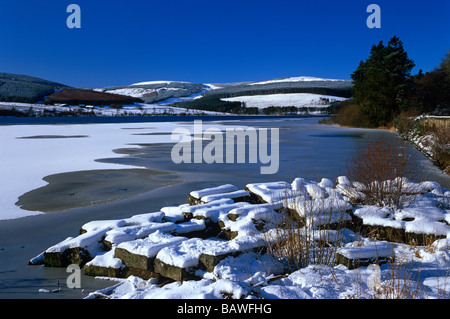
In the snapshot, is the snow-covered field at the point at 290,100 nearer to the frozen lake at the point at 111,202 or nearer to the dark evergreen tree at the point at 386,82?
the dark evergreen tree at the point at 386,82

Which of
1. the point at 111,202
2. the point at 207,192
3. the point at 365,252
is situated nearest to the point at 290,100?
the point at 111,202

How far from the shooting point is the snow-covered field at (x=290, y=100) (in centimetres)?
14212

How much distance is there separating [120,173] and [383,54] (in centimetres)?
3399

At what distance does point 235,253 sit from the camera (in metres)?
4.52

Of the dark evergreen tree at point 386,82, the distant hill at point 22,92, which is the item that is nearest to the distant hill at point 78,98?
the distant hill at point 22,92

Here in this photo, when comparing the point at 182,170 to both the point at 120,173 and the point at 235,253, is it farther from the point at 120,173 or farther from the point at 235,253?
the point at 235,253

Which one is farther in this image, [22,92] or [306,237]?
[22,92]

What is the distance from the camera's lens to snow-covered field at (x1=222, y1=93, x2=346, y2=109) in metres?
142

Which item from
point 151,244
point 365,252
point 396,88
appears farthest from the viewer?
point 396,88

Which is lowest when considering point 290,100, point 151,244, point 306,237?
point 151,244

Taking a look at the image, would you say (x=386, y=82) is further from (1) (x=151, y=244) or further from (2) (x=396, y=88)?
(1) (x=151, y=244)

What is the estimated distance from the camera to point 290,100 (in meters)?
149

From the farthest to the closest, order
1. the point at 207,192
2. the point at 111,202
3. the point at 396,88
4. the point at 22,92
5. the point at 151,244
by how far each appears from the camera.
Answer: the point at 22,92, the point at 396,88, the point at 111,202, the point at 207,192, the point at 151,244
